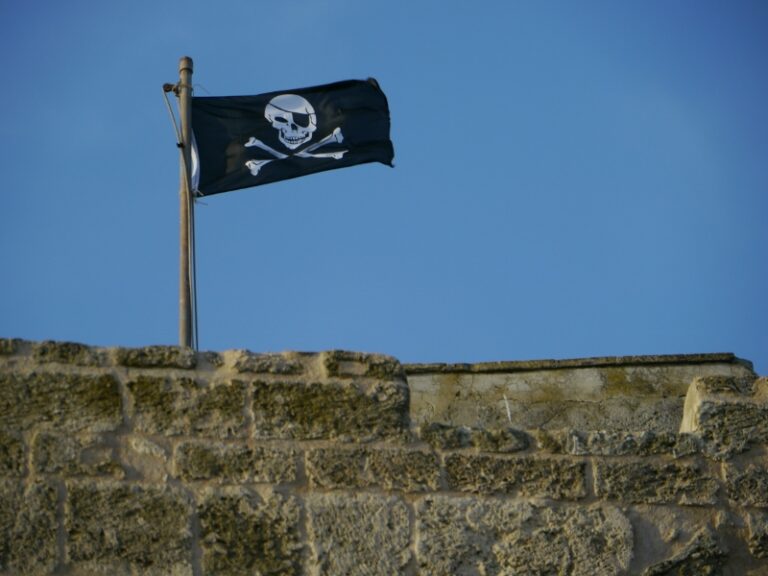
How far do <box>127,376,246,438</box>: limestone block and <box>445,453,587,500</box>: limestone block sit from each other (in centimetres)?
76

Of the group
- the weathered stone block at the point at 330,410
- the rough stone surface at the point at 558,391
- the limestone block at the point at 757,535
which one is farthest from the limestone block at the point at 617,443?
the rough stone surface at the point at 558,391

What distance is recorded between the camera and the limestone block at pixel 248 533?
554 centimetres

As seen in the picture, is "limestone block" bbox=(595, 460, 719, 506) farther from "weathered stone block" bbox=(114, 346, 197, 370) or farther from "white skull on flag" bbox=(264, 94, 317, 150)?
"white skull on flag" bbox=(264, 94, 317, 150)

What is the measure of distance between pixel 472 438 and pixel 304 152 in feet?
17.1

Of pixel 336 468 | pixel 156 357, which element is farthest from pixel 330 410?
pixel 156 357

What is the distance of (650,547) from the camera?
591 centimetres

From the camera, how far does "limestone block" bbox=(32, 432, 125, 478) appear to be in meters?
5.50

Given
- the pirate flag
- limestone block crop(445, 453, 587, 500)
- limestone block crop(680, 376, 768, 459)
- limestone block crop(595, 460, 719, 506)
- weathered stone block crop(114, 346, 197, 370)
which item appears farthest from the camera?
the pirate flag

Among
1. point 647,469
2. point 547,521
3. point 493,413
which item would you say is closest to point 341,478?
point 547,521

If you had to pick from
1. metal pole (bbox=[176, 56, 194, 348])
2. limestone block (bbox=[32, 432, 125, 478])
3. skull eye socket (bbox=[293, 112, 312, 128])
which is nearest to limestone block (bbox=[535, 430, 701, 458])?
limestone block (bbox=[32, 432, 125, 478])

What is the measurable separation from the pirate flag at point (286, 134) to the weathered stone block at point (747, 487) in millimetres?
5072

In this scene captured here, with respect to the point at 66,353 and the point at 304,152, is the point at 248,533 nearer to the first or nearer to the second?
the point at 66,353

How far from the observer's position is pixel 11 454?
18.0 feet

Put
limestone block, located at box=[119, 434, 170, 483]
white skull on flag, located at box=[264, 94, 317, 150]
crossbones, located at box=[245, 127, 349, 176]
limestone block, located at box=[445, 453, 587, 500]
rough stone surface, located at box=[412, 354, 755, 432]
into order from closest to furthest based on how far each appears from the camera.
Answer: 1. limestone block, located at box=[119, 434, 170, 483]
2. limestone block, located at box=[445, 453, 587, 500]
3. rough stone surface, located at box=[412, 354, 755, 432]
4. crossbones, located at box=[245, 127, 349, 176]
5. white skull on flag, located at box=[264, 94, 317, 150]
